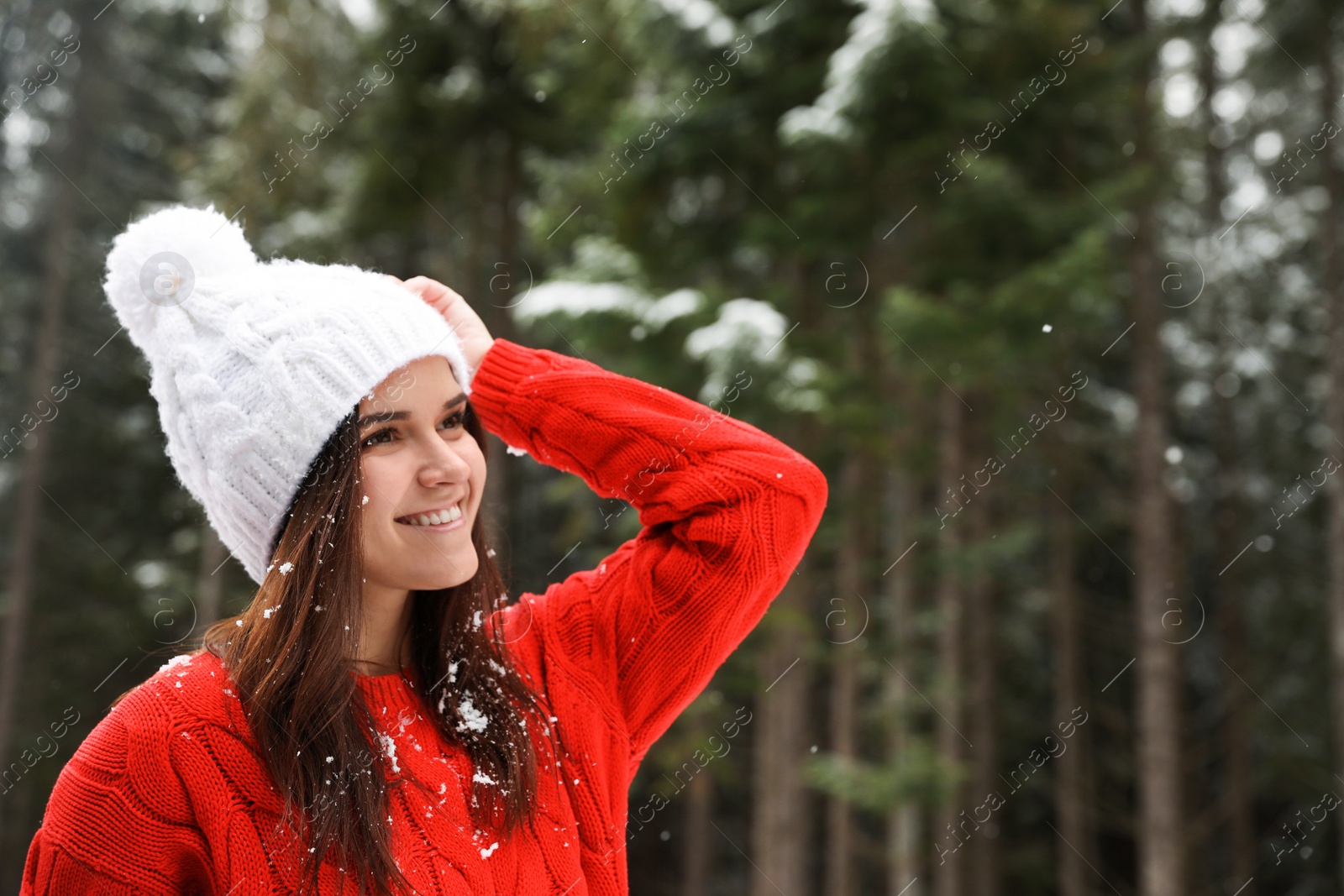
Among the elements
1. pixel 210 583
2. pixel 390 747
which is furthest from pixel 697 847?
pixel 390 747

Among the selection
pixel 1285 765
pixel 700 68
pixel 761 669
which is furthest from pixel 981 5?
pixel 1285 765

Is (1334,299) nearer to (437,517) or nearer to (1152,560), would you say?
(1152,560)

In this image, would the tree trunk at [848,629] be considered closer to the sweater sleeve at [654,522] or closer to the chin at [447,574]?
the sweater sleeve at [654,522]

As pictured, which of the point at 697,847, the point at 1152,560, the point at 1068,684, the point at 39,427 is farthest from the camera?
the point at 697,847

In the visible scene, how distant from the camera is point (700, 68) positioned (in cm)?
698

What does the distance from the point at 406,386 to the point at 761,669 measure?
6.58m

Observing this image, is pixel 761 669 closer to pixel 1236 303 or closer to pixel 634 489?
pixel 634 489

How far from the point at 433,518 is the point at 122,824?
548 mm

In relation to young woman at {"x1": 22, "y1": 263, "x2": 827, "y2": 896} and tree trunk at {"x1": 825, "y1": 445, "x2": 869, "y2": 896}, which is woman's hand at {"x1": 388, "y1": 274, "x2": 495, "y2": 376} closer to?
young woman at {"x1": 22, "y1": 263, "x2": 827, "y2": 896}

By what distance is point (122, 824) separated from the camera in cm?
134

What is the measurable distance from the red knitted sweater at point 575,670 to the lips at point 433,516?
0.26 metres

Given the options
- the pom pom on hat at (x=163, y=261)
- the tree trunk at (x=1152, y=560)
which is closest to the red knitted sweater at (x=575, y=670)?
the pom pom on hat at (x=163, y=261)

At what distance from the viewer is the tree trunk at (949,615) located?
31.2ft

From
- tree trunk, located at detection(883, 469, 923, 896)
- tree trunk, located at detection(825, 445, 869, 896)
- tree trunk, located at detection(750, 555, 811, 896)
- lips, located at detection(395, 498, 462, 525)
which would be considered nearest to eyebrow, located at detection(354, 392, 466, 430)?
lips, located at detection(395, 498, 462, 525)
